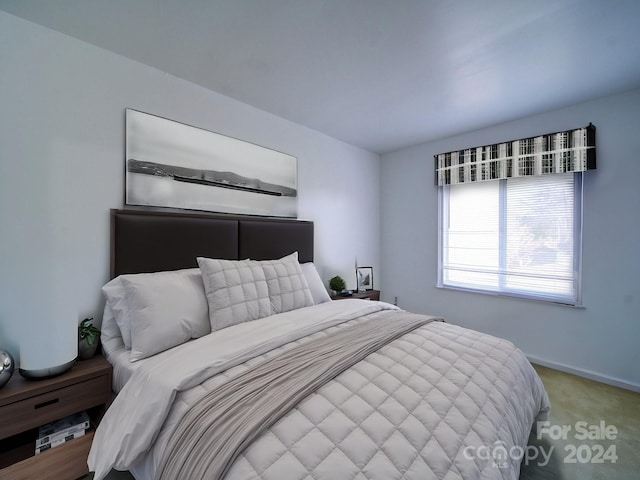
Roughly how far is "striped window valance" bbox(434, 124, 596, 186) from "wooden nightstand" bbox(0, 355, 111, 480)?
3714 millimetres

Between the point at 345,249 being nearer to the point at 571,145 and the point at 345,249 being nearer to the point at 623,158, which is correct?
the point at 571,145

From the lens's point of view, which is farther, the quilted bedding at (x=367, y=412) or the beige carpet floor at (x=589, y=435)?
the beige carpet floor at (x=589, y=435)

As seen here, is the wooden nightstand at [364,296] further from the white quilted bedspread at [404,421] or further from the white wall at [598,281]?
the white quilted bedspread at [404,421]

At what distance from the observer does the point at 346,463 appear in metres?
0.80

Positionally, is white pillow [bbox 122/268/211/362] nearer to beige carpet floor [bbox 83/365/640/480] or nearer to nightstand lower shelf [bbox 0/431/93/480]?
nightstand lower shelf [bbox 0/431/93/480]

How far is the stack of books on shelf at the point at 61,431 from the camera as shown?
137 centimetres

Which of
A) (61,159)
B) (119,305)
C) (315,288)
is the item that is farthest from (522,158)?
(61,159)

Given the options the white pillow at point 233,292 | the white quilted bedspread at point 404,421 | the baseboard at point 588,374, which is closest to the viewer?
the white quilted bedspread at point 404,421

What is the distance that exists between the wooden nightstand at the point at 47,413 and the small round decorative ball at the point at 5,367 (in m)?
0.05

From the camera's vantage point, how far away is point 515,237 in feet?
9.73

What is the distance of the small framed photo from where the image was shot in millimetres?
3471

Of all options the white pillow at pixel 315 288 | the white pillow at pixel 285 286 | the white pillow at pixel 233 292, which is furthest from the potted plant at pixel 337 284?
the white pillow at pixel 233 292

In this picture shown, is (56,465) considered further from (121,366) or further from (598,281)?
(598,281)

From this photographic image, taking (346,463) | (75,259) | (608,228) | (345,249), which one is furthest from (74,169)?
(608,228)
